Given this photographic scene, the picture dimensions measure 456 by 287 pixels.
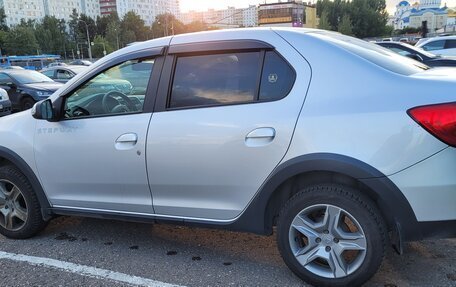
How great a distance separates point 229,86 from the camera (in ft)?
10.00

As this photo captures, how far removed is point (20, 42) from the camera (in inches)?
3568

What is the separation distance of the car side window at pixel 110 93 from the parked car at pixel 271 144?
0.01m

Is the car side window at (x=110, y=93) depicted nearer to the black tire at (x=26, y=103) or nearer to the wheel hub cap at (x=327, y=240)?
the wheel hub cap at (x=327, y=240)

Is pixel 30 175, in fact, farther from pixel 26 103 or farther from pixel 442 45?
pixel 442 45

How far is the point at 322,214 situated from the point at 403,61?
4.08 feet

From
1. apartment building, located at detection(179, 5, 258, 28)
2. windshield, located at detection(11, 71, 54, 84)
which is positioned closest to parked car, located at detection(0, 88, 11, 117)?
windshield, located at detection(11, 71, 54, 84)

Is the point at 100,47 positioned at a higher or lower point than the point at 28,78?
lower

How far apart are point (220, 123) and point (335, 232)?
101 centimetres

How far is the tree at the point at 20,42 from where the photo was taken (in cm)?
9031

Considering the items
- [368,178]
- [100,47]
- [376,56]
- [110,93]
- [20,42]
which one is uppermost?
[20,42]

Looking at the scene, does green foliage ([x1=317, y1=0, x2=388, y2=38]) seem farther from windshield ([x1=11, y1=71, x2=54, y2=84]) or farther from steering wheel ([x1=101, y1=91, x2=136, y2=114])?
steering wheel ([x1=101, y1=91, x2=136, y2=114])

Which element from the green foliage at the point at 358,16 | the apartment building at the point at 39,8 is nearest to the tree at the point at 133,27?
the apartment building at the point at 39,8

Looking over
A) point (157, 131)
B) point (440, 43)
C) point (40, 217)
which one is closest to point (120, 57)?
point (157, 131)

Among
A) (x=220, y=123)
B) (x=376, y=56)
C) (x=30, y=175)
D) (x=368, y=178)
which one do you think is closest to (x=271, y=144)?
(x=220, y=123)
